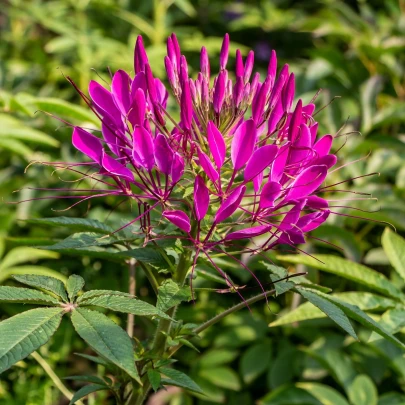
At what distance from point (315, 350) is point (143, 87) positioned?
0.86 meters

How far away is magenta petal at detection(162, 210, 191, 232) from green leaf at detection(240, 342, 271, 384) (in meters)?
0.90

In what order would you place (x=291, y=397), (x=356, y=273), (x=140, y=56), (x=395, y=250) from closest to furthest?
(x=140, y=56) < (x=356, y=273) < (x=395, y=250) < (x=291, y=397)

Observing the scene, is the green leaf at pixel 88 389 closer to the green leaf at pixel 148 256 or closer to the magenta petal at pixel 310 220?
the green leaf at pixel 148 256

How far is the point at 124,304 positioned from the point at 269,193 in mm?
217

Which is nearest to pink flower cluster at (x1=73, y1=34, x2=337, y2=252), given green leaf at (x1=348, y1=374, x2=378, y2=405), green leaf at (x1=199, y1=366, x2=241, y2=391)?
green leaf at (x1=348, y1=374, x2=378, y2=405)

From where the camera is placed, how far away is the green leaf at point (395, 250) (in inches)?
42.1

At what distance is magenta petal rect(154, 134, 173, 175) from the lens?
2.36 feet

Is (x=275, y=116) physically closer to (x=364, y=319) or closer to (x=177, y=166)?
(x=177, y=166)

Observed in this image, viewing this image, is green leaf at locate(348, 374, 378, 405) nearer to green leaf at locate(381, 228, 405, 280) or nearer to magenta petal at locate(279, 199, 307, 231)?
green leaf at locate(381, 228, 405, 280)

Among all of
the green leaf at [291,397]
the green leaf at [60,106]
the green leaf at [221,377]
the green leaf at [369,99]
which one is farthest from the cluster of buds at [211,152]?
the green leaf at [369,99]

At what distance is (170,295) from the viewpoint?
0.73m

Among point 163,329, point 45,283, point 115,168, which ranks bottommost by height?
point 163,329

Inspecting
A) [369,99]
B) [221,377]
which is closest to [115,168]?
[221,377]

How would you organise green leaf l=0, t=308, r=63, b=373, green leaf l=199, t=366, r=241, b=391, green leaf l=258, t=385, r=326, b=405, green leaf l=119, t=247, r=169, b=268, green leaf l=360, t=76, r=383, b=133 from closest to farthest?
green leaf l=0, t=308, r=63, b=373 < green leaf l=119, t=247, r=169, b=268 < green leaf l=258, t=385, r=326, b=405 < green leaf l=199, t=366, r=241, b=391 < green leaf l=360, t=76, r=383, b=133
